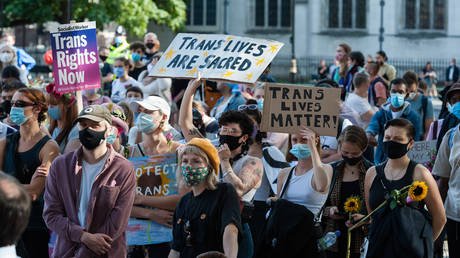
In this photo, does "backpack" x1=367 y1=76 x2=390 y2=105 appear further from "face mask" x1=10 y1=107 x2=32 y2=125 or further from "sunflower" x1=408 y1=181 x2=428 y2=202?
"sunflower" x1=408 y1=181 x2=428 y2=202

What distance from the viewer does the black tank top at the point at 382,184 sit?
788 cm

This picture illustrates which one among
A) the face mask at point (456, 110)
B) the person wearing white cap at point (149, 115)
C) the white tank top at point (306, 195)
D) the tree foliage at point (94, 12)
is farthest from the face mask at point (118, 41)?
the tree foliage at point (94, 12)

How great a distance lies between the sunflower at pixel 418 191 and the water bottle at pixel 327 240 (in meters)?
0.81

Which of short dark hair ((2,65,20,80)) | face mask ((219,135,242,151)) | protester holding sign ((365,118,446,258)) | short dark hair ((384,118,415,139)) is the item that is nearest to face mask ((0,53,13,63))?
short dark hair ((2,65,20,80))

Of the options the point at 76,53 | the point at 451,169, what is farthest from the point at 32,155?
the point at 451,169

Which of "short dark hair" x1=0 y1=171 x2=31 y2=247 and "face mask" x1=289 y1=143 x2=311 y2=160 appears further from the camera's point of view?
"face mask" x1=289 y1=143 x2=311 y2=160

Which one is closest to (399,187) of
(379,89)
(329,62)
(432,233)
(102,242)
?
(432,233)

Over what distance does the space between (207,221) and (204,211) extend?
8 cm

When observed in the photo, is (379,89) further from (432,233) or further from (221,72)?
(432,233)

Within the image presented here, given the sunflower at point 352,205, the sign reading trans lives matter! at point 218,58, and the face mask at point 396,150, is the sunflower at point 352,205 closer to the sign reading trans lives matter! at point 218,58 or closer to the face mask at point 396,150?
the face mask at point 396,150

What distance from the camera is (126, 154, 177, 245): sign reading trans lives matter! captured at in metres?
8.48

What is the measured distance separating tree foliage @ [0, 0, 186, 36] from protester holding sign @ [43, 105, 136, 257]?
30.3 meters

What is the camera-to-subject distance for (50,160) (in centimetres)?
847

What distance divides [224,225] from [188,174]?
403 millimetres
